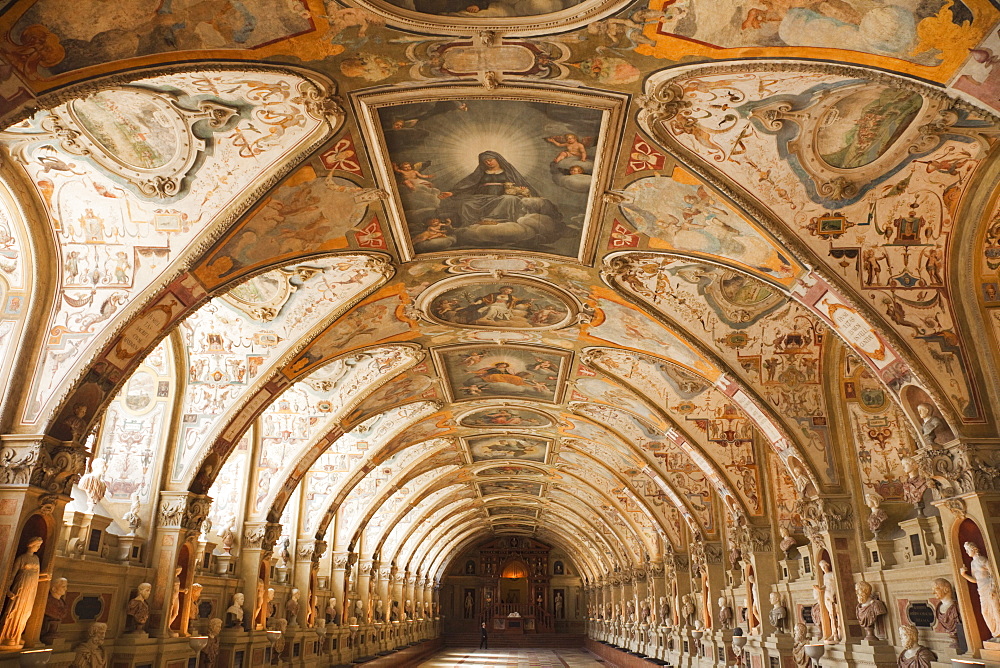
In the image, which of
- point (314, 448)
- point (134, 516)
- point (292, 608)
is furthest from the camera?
point (292, 608)

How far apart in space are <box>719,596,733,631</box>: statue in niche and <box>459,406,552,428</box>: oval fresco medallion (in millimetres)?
7619

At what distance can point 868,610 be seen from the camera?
13117mm


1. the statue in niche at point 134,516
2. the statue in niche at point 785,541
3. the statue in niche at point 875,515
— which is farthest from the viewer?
the statue in niche at point 785,541

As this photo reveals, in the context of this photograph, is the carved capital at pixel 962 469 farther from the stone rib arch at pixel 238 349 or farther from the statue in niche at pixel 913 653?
the stone rib arch at pixel 238 349

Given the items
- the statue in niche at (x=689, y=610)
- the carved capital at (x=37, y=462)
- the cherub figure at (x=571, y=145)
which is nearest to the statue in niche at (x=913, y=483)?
the cherub figure at (x=571, y=145)

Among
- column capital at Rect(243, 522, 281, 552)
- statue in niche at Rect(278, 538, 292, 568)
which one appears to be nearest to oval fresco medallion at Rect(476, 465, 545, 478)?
statue in niche at Rect(278, 538, 292, 568)

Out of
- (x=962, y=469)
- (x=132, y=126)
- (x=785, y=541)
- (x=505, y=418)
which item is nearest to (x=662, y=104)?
(x=962, y=469)

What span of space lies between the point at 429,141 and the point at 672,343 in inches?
295

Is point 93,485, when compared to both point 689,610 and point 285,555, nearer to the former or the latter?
point 285,555

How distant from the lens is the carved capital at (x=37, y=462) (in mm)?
9539

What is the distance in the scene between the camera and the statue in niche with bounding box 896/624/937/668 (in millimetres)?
11625

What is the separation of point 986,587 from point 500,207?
8413mm

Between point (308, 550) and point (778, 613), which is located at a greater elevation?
point (308, 550)

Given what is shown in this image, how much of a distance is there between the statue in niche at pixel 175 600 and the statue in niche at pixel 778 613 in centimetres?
1302
